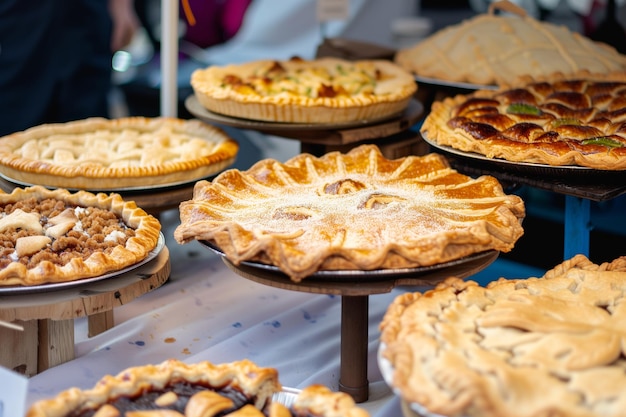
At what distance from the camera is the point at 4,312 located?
163 centimetres

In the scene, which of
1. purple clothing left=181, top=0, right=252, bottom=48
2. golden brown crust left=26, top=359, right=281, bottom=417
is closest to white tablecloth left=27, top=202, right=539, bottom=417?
golden brown crust left=26, top=359, right=281, bottom=417

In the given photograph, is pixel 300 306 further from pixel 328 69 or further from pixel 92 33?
pixel 92 33

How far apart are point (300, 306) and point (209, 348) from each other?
42 centimetres

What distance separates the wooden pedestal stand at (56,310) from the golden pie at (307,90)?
898 mm

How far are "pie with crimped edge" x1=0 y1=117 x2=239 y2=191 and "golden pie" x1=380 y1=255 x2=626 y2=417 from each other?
124cm

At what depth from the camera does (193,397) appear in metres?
1.31

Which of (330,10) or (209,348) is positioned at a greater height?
(330,10)

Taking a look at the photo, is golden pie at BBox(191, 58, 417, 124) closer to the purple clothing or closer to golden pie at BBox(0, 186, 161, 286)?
golden pie at BBox(0, 186, 161, 286)

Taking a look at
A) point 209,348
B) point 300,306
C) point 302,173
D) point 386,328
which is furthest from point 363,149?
point 386,328

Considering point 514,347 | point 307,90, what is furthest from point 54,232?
point 307,90

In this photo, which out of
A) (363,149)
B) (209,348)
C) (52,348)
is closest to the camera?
(52,348)

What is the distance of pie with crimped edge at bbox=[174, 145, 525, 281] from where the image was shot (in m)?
1.58

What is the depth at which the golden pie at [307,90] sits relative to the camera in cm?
271

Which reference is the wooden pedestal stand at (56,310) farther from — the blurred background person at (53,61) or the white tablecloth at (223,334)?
the blurred background person at (53,61)
